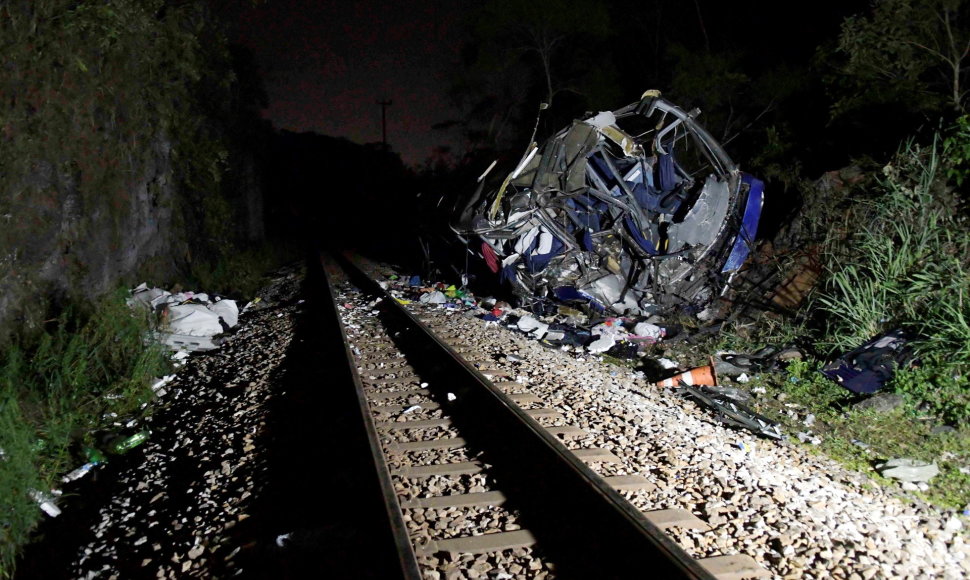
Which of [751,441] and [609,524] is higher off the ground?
[609,524]

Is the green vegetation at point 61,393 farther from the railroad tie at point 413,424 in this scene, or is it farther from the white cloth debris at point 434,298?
the white cloth debris at point 434,298

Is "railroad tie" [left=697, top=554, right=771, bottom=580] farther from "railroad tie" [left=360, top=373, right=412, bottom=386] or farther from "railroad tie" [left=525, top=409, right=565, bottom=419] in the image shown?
"railroad tie" [left=360, top=373, right=412, bottom=386]

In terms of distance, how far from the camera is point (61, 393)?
19.3 ft

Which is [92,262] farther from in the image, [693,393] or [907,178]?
[907,178]

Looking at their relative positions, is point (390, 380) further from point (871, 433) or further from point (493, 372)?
point (871, 433)

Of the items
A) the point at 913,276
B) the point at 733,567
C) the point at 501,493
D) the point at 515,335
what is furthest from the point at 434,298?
the point at 733,567

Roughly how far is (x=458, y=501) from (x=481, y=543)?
1.53ft

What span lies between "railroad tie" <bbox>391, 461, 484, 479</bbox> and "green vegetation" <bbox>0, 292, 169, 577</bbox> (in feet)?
7.59

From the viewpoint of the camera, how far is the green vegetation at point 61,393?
13.8 ft

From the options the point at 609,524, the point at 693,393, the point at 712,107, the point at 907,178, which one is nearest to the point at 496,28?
the point at 712,107

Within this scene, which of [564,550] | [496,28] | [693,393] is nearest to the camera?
[564,550]

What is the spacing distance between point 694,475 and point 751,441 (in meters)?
1.06

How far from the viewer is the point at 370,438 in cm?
425

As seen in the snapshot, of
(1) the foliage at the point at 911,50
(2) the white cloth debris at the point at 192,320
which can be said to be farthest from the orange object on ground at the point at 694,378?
(2) the white cloth debris at the point at 192,320
